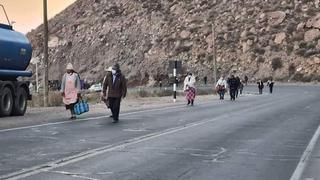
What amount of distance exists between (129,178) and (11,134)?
721 cm

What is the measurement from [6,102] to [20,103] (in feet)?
3.83

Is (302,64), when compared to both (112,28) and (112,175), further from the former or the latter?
(112,175)

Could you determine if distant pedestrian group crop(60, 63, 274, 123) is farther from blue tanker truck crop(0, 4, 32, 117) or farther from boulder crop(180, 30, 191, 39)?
boulder crop(180, 30, 191, 39)

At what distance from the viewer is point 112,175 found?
9.95 metres

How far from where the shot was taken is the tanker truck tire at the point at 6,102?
876 inches

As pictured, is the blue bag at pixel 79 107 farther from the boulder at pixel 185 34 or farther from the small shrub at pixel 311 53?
the boulder at pixel 185 34

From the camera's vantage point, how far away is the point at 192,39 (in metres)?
98.2

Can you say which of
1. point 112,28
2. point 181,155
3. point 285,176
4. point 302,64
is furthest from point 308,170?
point 112,28

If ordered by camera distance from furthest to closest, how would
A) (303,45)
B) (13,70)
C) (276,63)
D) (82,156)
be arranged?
(303,45)
(276,63)
(13,70)
(82,156)

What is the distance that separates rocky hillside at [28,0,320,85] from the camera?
299 ft

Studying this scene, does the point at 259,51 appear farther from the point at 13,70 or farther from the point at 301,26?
the point at 13,70

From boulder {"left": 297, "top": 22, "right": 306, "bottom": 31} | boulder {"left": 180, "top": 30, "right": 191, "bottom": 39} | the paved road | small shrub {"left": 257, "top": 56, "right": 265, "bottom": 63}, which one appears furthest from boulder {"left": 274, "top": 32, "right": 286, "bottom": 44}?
the paved road

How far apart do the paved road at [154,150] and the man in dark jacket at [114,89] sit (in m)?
0.54

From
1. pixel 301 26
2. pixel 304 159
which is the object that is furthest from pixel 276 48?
pixel 304 159
